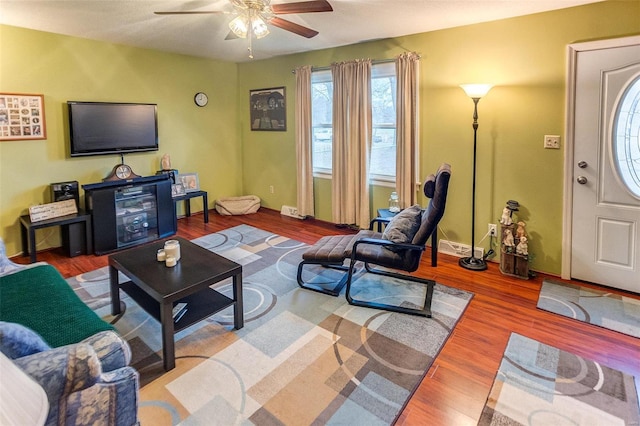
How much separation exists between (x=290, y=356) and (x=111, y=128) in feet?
12.0

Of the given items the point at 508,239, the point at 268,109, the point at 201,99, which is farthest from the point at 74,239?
the point at 508,239

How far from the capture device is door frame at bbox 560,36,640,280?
9.71 feet

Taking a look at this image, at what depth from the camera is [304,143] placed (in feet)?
16.9

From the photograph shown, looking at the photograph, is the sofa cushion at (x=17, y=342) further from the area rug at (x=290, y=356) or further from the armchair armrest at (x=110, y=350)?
the area rug at (x=290, y=356)

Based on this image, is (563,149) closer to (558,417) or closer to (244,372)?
(558,417)

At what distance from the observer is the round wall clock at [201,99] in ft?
17.8

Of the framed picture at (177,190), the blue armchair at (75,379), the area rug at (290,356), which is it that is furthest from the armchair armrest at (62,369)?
the framed picture at (177,190)

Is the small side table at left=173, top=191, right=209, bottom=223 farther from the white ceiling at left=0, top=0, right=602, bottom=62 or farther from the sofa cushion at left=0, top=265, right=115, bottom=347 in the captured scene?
→ the sofa cushion at left=0, top=265, right=115, bottom=347

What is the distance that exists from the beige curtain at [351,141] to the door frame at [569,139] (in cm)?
198

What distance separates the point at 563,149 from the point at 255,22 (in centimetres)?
274

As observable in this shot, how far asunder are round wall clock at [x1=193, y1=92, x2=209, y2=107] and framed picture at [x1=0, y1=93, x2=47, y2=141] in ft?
6.26

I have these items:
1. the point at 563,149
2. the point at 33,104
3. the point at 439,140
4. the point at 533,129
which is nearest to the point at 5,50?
the point at 33,104

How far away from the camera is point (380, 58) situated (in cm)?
426

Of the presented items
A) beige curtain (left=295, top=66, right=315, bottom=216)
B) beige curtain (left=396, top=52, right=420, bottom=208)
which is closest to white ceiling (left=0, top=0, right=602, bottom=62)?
beige curtain (left=396, top=52, right=420, bottom=208)
